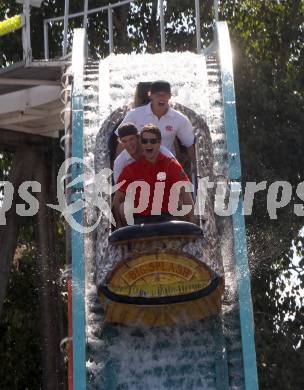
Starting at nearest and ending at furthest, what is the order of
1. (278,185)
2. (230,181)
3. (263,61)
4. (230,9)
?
(230,181) < (278,185) < (263,61) < (230,9)

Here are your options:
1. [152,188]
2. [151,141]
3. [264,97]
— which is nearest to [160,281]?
[152,188]

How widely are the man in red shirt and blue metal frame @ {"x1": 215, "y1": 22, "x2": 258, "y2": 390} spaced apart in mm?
418

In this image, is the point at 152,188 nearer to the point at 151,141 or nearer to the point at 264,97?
the point at 151,141

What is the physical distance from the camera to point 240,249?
6379mm

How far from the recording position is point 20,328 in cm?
1130

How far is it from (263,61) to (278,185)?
1720 mm

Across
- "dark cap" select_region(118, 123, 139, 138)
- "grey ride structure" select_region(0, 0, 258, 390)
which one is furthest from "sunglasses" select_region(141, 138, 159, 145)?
"grey ride structure" select_region(0, 0, 258, 390)

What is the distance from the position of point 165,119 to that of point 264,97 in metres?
4.54

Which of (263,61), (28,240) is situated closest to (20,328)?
(28,240)

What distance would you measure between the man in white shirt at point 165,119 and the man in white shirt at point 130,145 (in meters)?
0.43

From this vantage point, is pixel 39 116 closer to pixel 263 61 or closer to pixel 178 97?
pixel 178 97

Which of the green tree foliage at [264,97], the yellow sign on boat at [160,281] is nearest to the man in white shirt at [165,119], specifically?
the yellow sign on boat at [160,281]

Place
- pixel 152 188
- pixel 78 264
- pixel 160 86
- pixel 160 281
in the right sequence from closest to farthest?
pixel 160 281, pixel 152 188, pixel 78 264, pixel 160 86

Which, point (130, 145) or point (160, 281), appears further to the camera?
point (130, 145)
